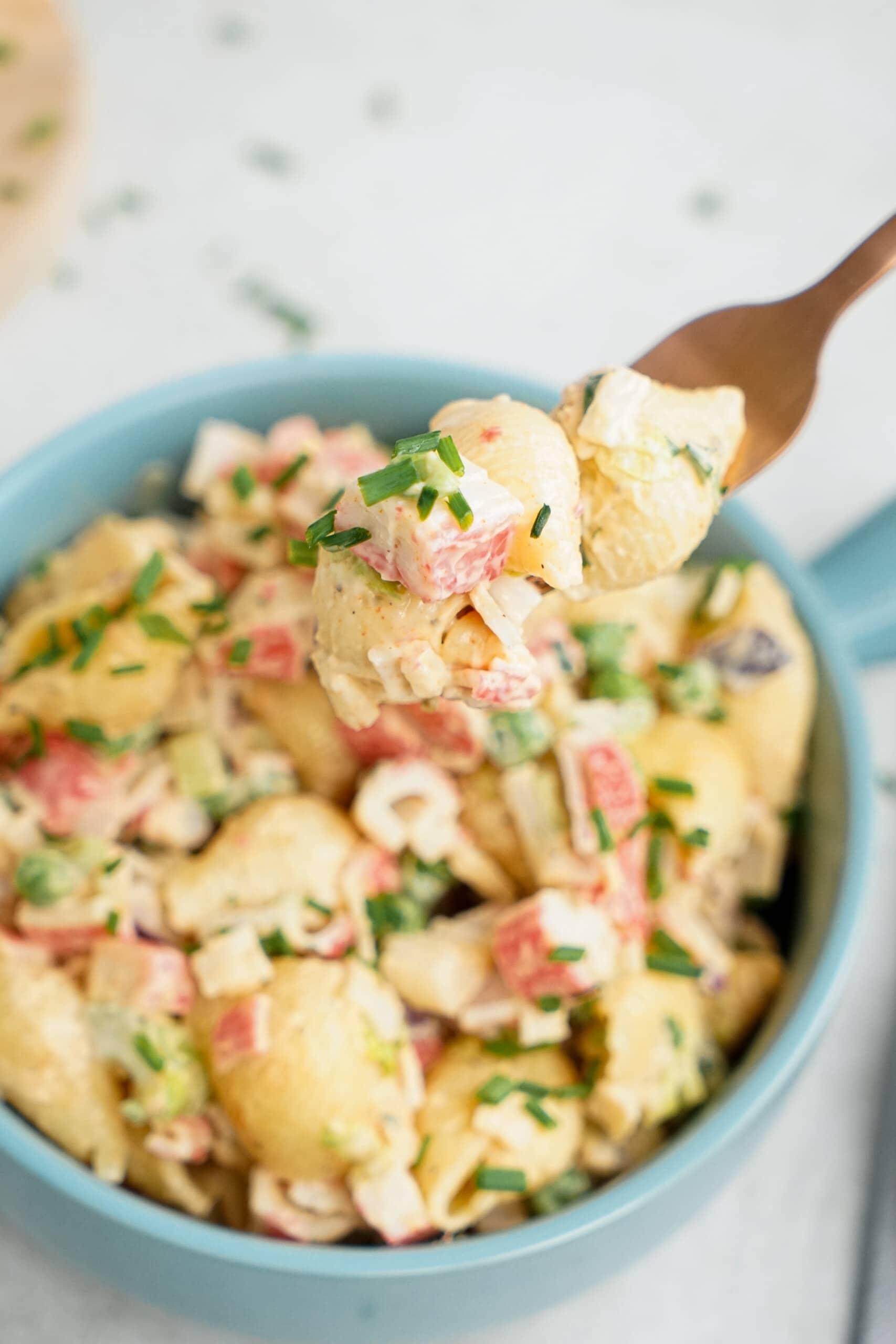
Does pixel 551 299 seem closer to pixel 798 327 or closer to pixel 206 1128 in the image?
pixel 798 327

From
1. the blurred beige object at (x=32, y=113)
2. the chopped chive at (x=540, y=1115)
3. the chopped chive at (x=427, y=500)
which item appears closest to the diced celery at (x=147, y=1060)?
the chopped chive at (x=540, y=1115)

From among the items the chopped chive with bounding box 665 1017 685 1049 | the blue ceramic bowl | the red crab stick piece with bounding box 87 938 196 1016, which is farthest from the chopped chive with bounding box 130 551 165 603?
the chopped chive with bounding box 665 1017 685 1049

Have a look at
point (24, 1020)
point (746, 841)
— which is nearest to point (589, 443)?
point (746, 841)

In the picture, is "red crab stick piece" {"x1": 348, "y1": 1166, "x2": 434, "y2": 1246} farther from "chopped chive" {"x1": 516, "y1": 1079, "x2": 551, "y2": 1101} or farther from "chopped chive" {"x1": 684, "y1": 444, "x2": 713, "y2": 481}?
"chopped chive" {"x1": 684, "y1": 444, "x2": 713, "y2": 481}

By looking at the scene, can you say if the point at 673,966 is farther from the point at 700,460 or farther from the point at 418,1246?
the point at 700,460

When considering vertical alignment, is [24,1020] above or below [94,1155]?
above
